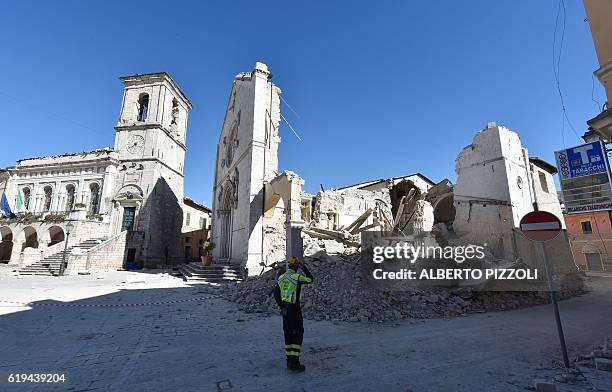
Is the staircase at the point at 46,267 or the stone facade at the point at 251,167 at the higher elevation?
the stone facade at the point at 251,167

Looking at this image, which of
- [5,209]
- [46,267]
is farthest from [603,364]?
[5,209]

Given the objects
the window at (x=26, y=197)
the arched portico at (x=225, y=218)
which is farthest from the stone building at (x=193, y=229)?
the window at (x=26, y=197)

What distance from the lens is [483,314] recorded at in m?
6.56

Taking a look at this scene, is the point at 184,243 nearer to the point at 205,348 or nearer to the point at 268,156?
the point at 268,156

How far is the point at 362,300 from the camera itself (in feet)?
20.6

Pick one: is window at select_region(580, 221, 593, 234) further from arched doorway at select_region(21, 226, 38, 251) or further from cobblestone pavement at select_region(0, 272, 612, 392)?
arched doorway at select_region(21, 226, 38, 251)

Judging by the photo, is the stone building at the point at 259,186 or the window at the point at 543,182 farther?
the window at the point at 543,182

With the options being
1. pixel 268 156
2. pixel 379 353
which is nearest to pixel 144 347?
pixel 379 353

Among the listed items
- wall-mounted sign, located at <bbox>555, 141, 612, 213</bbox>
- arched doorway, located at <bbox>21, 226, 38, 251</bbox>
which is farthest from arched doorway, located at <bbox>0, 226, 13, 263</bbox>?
wall-mounted sign, located at <bbox>555, 141, 612, 213</bbox>

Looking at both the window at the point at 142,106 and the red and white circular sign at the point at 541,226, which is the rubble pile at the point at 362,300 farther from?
the window at the point at 142,106

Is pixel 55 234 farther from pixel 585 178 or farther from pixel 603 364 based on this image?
pixel 585 178

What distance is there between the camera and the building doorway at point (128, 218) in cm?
2331

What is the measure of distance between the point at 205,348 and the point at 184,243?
26830 millimetres

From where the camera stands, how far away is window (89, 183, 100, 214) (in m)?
24.0
